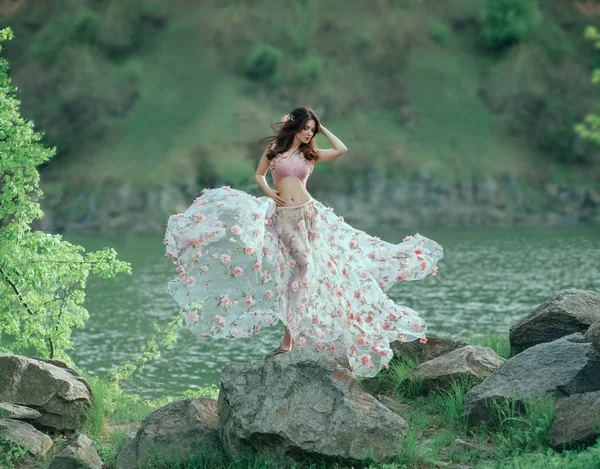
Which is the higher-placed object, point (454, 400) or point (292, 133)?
point (292, 133)

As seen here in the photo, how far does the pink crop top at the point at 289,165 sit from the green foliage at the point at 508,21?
77.4 metres

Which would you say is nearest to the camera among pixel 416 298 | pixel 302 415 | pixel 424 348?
pixel 302 415

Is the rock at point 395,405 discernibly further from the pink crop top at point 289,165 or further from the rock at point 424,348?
the pink crop top at point 289,165

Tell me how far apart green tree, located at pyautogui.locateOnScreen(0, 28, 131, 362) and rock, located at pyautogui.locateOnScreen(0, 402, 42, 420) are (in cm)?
324

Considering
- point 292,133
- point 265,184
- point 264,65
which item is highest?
point 264,65

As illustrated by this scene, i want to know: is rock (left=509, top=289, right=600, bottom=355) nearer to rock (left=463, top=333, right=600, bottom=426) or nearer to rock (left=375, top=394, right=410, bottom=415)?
rock (left=463, top=333, right=600, bottom=426)

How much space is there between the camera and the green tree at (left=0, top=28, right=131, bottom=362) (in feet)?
44.4

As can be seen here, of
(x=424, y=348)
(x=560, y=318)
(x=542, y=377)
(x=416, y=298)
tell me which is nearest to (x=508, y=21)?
(x=416, y=298)

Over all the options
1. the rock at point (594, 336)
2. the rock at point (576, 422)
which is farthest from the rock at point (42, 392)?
the rock at point (594, 336)

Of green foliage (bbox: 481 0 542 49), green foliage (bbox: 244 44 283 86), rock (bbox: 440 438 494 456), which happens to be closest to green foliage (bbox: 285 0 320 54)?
green foliage (bbox: 244 44 283 86)

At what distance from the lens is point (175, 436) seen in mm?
9180

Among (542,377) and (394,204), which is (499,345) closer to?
(542,377)

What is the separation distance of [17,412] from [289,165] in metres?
4.86

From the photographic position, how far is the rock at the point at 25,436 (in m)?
9.83
